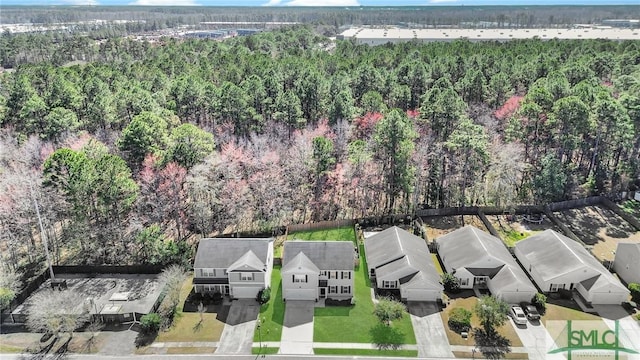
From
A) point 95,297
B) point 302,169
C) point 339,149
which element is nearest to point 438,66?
point 339,149

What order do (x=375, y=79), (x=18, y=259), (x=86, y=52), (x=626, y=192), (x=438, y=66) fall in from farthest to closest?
(x=86, y=52) → (x=438, y=66) → (x=375, y=79) → (x=626, y=192) → (x=18, y=259)

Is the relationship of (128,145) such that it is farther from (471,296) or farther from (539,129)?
(539,129)

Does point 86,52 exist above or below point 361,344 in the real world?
above

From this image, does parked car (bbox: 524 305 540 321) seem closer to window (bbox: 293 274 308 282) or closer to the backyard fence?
window (bbox: 293 274 308 282)

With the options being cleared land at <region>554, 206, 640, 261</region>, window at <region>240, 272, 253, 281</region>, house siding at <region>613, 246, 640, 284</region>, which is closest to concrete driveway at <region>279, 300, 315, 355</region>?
window at <region>240, 272, 253, 281</region>

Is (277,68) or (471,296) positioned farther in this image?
(277,68)

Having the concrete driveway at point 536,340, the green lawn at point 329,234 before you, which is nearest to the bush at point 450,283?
the concrete driveway at point 536,340
